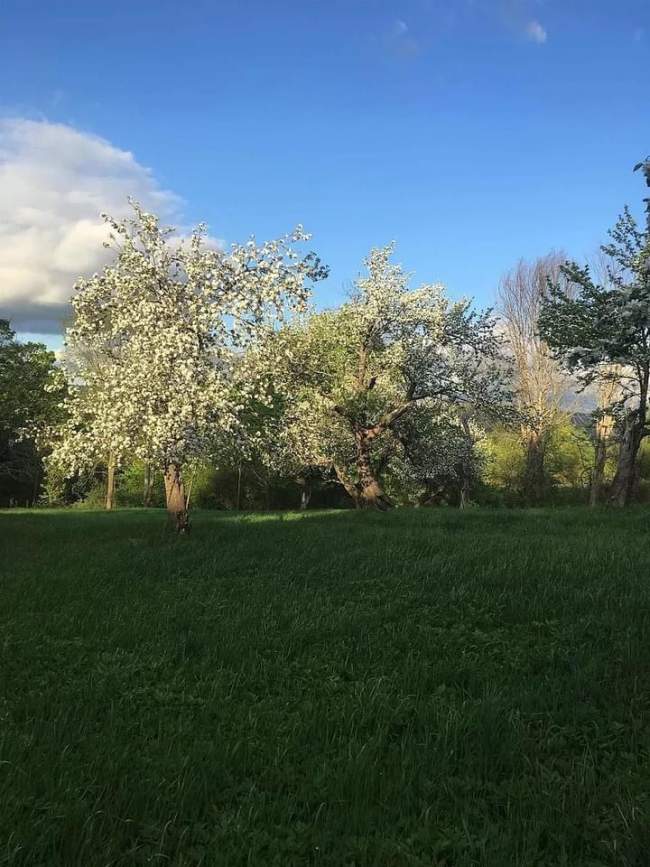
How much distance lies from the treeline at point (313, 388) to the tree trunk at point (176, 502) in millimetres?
87

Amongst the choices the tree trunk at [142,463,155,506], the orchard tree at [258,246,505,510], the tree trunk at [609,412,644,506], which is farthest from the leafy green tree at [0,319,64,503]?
the tree trunk at [609,412,644,506]

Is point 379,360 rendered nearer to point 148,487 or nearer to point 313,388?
point 313,388

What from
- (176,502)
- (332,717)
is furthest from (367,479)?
(332,717)

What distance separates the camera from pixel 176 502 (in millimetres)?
18875

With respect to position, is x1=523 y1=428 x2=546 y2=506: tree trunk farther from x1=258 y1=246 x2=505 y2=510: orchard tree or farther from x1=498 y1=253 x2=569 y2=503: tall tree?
x1=258 y1=246 x2=505 y2=510: orchard tree

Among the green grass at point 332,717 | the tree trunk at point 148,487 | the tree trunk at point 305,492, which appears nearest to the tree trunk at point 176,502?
the green grass at point 332,717

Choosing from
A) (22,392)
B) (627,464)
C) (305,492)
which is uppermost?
(22,392)

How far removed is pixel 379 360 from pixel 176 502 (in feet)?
45.4

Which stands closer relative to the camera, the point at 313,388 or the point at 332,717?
the point at 332,717

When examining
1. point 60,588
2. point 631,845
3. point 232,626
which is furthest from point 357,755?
point 60,588

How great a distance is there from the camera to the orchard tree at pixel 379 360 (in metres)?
29.2

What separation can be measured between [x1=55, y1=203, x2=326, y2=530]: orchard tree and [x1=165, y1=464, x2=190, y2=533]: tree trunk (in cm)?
3

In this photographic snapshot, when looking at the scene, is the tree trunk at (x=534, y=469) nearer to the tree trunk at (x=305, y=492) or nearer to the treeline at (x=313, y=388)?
the treeline at (x=313, y=388)

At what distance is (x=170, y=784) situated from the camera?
447cm
